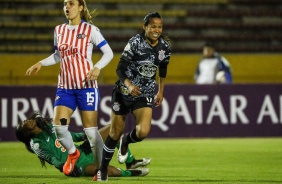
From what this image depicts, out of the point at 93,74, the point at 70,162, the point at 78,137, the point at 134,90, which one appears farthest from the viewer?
the point at 78,137

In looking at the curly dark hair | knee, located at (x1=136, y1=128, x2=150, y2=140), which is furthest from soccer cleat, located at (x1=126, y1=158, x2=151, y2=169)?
the curly dark hair

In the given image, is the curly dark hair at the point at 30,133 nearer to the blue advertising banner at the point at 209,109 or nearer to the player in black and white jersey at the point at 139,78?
the player in black and white jersey at the point at 139,78

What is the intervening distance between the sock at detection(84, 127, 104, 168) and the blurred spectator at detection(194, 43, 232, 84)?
7.72m

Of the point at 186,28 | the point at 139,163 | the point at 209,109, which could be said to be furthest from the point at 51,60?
the point at 186,28

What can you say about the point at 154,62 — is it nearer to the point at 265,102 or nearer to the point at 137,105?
the point at 137,105

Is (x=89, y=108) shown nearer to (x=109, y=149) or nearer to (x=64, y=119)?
(x=64, y=119)

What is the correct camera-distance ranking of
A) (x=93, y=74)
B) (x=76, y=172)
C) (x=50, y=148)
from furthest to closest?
(x=50, y=148) → (x=76, y=172) → (x=93, y=74)

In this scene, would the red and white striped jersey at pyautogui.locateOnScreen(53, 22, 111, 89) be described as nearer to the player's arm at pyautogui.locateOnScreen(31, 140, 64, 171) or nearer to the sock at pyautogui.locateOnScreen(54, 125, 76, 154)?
the sock at pyautogui.locateOnScreen(54, 125, 76, 154)

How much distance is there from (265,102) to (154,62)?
6.95 metres

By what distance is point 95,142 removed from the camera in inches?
325

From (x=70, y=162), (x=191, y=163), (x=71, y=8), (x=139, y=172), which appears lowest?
(x=191, y=163)

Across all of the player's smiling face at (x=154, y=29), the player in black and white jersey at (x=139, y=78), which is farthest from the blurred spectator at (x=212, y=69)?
the player's smiling face at (x=154, y=29)

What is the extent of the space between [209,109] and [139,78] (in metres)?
6.63

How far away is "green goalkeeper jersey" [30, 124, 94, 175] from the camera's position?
862cm
